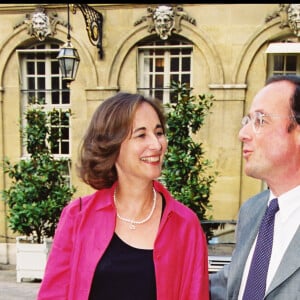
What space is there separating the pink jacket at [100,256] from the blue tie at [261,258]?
28 centimetres

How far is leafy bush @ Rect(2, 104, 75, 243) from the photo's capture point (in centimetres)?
607

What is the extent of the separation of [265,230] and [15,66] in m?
7.89

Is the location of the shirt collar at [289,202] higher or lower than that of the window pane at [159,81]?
lower

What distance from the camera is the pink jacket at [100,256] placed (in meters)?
1.83

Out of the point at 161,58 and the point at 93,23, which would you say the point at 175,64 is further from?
the point at 93,23

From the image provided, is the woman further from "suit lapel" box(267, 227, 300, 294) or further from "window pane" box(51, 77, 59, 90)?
"window pane" box(51, 77, 59, 90)

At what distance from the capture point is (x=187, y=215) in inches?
77.9

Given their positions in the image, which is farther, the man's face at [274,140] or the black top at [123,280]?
the black top at [123,280]

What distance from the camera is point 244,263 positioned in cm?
179

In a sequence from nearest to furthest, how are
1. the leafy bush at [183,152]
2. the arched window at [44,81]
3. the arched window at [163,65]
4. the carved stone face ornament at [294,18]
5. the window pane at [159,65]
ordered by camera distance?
the leafy bush at [183,152], the carved stone face ornament at [294,18], the arched window at [163,65], the window pane at [159,65], the arched window at [44,81]

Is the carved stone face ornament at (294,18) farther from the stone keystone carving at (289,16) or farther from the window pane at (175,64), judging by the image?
the window pane at (175,64)

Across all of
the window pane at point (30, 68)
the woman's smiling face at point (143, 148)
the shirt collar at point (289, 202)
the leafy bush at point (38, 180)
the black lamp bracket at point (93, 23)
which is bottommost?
the leafy bush at point (38, 180)

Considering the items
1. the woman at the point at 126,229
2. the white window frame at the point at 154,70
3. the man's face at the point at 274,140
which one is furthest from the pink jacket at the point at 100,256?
the white window frame at the point at 154,70

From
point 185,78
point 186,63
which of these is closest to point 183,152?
point 185,78
